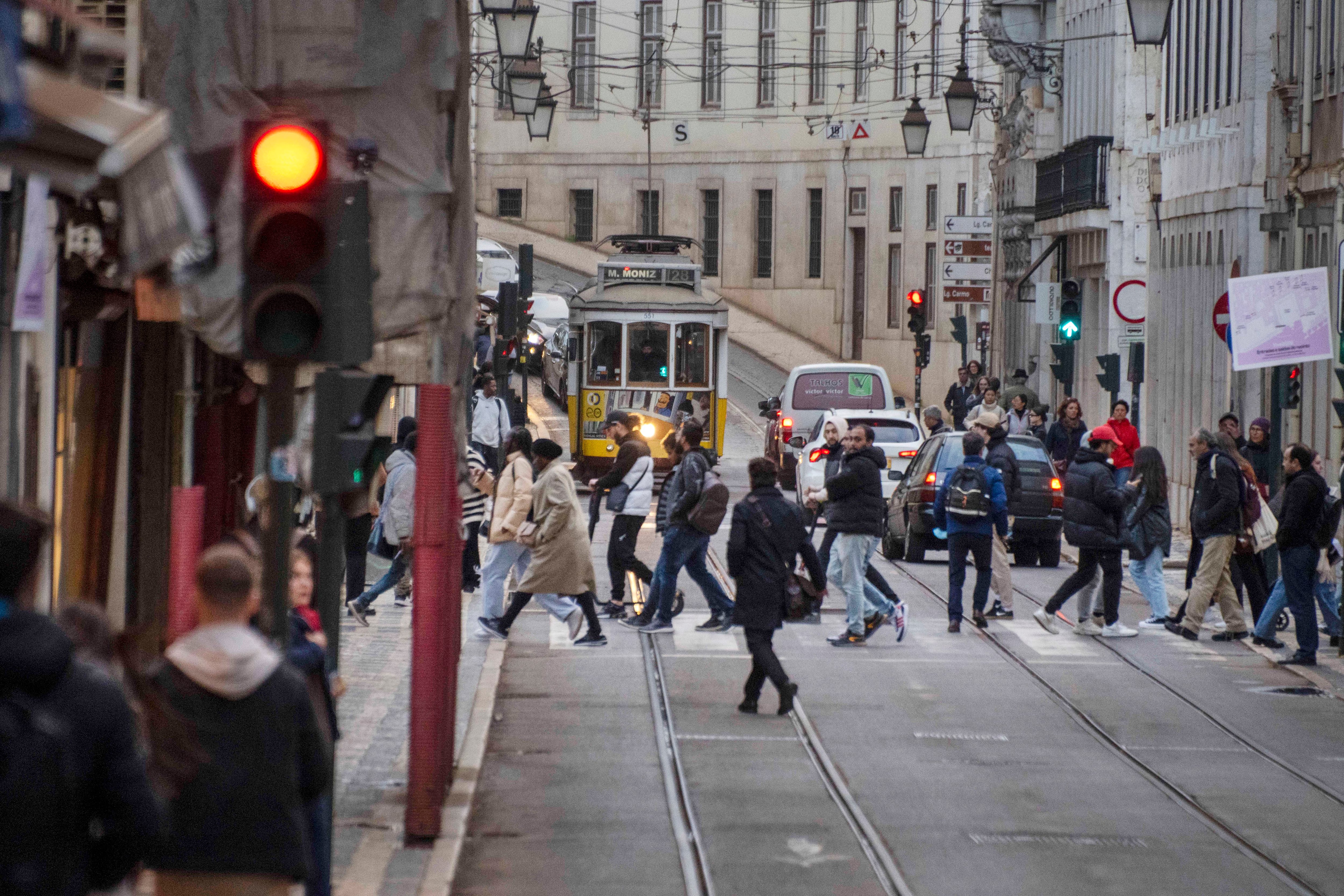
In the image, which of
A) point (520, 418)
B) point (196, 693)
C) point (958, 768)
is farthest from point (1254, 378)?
point (196, 693)

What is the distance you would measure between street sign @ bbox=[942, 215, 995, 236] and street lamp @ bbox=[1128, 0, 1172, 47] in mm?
19784

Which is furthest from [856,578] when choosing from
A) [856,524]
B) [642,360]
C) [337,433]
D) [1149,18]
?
[642,360]

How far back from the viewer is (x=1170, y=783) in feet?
36.6

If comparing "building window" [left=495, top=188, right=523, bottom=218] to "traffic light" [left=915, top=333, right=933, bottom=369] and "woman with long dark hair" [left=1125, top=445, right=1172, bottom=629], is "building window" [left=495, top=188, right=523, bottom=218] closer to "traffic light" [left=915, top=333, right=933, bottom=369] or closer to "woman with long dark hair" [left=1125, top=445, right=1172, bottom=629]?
"traffic light" [left=915, top=333, right=933, bottom=369]

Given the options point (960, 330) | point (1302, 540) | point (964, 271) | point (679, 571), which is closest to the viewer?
point (1302, 540)

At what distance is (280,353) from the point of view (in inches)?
254

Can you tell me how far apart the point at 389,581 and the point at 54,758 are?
12811 millimetres

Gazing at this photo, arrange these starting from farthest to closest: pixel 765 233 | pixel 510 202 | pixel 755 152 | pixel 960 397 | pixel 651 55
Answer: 1. pixel 510 202
2. pixel 651 55
3. pixel 765 233
4. pixel 755 152
5. pixel 960 397

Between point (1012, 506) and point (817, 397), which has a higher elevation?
point (817, 397)

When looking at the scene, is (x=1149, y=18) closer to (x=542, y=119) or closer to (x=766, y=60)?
(x=542, y=119)

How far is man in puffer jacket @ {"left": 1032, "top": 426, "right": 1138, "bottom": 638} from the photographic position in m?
16.4

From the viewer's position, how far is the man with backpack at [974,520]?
16641mm

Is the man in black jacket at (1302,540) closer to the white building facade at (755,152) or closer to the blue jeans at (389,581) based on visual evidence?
the blue jeans at (389,581)

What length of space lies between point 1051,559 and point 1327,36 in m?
7.01
